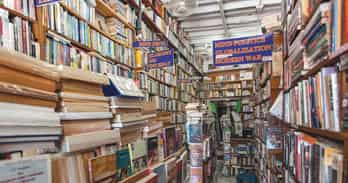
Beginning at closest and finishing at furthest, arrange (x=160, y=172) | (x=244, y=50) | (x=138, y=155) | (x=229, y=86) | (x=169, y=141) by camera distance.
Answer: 1. (x=138, y=155)
2. (x=160, y=172)
3. (x=244, y=50)
4. (x=169, y=141)
5. (x=229, y=86)

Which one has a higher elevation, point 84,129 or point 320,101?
point 320,101

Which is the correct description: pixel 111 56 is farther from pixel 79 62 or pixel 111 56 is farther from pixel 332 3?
pixel 332 3

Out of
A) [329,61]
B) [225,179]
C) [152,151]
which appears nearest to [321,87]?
[329,61]

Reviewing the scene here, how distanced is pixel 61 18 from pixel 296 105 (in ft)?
6.19

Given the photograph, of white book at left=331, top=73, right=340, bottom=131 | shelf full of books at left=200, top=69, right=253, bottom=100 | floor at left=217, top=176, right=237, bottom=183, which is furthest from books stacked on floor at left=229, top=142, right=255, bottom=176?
white book at left=331, top=73, right=340, bottom=131

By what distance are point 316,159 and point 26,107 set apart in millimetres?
1360

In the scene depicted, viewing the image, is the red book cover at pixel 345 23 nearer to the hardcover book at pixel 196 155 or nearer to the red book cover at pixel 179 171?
the hardcover book at pixel 196 155

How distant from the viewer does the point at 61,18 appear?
2.08m

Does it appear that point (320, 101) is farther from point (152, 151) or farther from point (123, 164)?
point (152, 151)

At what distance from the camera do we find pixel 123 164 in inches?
66.6

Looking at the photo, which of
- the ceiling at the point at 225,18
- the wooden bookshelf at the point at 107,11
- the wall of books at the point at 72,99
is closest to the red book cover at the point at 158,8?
the ceiling at the point at 225,18

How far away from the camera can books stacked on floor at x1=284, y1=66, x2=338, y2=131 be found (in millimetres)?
1075

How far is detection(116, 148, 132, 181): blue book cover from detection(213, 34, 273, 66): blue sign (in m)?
1.93


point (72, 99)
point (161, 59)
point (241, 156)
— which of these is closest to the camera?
point (72, 99)
